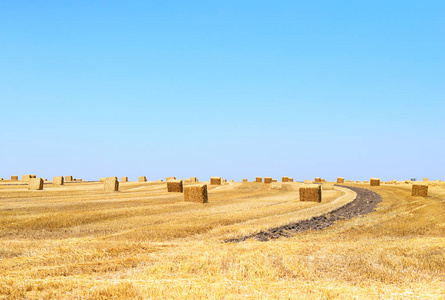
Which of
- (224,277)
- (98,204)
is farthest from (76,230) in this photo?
(224,277)

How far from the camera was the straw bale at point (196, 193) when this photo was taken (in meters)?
27.6

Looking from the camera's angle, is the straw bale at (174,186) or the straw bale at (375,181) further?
the straw bale at (375,181)

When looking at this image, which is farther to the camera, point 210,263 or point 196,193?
point 196,193

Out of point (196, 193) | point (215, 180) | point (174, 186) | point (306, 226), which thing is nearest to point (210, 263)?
point (306, 226)

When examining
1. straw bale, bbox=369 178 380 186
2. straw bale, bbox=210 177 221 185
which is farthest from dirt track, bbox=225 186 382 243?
straw bale, bbox=369 178 380 186

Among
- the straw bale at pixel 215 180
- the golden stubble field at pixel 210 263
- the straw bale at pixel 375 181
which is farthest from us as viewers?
the straw bale at pixel 375 181

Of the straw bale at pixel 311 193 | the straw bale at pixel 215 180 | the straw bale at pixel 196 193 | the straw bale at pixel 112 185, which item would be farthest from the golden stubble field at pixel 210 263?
the straw bale at pixel 215 180

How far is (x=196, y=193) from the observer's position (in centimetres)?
2773

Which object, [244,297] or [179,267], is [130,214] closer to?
[179,267]

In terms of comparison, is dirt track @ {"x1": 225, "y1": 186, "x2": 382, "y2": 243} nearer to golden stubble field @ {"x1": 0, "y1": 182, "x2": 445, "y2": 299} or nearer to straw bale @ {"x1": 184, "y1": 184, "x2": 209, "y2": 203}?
golden stubble field @ {"x1": 0, "y1": 182, "x2": 445, "y2": 299}

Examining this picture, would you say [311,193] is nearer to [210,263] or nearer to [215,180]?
[210,263]

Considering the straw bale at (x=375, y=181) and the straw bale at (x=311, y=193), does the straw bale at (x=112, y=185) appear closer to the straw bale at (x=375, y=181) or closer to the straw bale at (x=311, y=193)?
the straw bale at (x=311, y=193)

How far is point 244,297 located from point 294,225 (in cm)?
1139

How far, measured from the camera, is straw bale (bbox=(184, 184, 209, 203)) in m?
27.6
